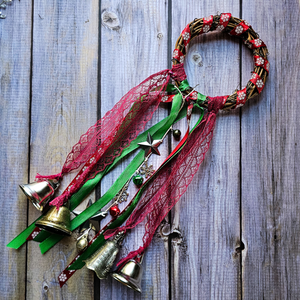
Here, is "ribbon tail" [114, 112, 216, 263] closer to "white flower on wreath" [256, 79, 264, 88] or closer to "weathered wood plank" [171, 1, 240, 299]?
"weathered wood plank" [171, 1, 240, 299]

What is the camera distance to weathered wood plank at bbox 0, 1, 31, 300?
3.55 ft

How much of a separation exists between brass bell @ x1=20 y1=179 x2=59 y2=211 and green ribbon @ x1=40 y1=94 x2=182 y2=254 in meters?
0.13

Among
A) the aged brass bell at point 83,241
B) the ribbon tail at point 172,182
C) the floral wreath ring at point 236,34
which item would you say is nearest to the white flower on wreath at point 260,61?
the floral wreath ring at point 236,34

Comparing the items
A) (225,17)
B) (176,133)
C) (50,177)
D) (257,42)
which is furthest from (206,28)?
(50,177)

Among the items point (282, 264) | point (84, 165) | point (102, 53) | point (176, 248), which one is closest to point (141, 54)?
point (102, 53)

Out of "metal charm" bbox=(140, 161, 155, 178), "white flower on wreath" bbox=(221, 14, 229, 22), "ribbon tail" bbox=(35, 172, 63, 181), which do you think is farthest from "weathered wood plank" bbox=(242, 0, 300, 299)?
"ribbon tail" bbox=(35, 172, 63, 181)

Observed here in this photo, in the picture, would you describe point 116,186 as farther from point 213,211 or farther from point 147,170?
point 213,211

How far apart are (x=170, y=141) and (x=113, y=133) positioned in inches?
8.6

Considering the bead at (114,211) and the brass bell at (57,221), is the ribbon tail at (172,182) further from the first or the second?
the brass bell at (57,221)

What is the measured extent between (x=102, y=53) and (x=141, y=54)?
0.16 meters

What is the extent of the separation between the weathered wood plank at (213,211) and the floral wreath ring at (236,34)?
6 centimetres

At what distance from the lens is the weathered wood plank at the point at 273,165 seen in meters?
1.08

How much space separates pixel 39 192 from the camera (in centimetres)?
102

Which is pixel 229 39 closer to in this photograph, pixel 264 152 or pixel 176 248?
pixel 264 152
